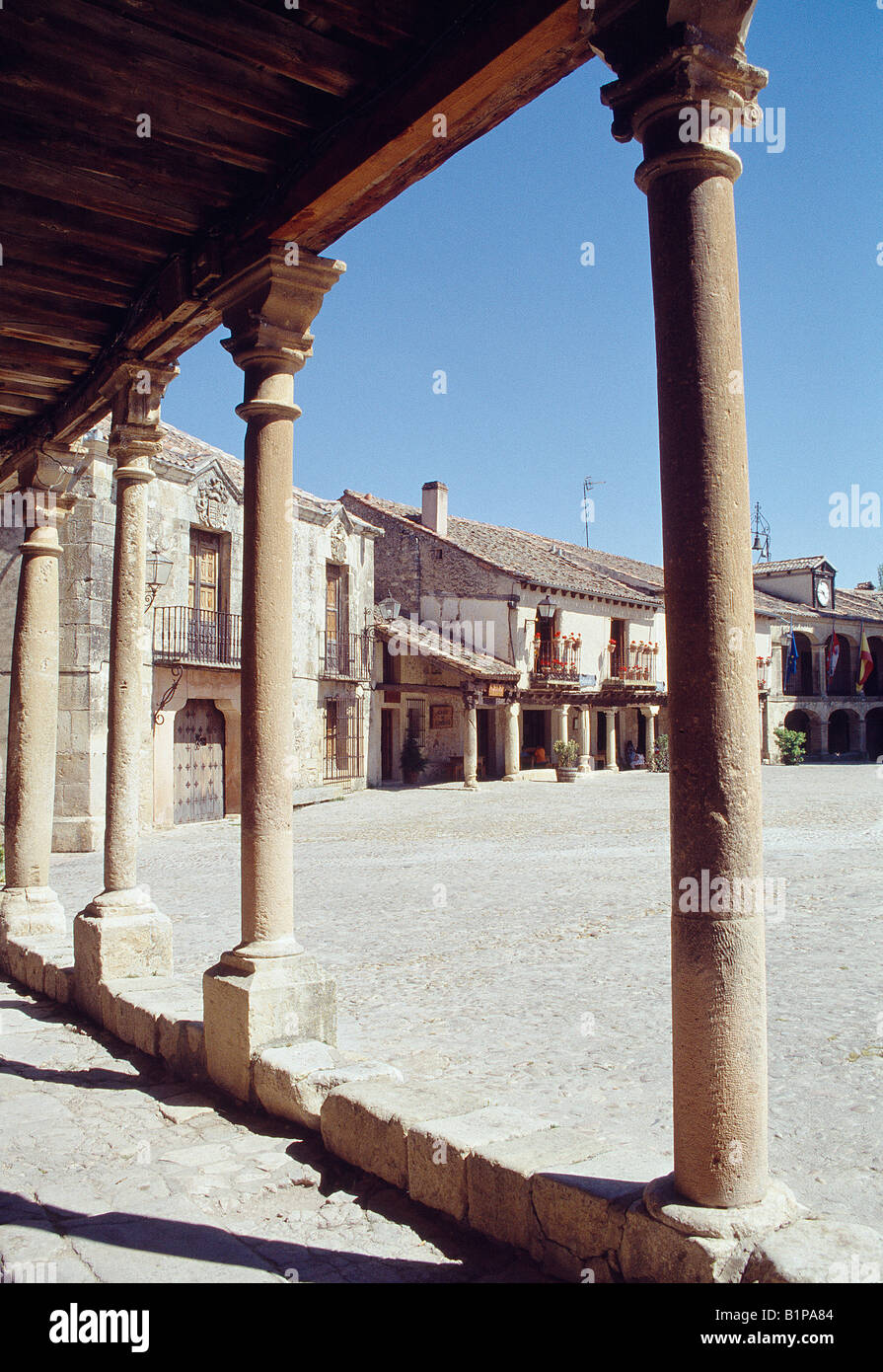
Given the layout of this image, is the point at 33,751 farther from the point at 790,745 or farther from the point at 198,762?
the point at 790,745

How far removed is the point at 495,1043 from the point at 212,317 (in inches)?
146

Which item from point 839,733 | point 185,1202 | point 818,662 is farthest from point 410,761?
point 839,733

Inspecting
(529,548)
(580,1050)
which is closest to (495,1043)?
(580,1050)

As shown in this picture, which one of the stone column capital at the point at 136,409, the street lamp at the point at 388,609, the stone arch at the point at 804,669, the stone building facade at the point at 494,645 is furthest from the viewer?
the stone arch at the point at 804,669

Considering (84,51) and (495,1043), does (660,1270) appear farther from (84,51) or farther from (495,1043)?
(84,51)

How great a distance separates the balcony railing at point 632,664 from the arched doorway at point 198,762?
14.9 meters

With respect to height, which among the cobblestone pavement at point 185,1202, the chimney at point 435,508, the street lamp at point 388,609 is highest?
the chimney at point 435,508

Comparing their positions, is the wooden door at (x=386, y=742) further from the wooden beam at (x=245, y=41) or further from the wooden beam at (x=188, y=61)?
the wooden beam at (x=245, y=41)

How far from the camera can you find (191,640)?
53.9 feet

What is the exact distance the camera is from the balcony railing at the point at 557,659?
87.2 ft

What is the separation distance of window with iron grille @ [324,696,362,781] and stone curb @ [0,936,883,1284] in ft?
55.4

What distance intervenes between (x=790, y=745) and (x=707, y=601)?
3308cm

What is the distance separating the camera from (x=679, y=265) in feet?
7.44

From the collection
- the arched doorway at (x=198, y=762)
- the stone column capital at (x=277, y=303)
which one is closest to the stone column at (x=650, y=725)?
the arched doorway at (x=198, y=762)
